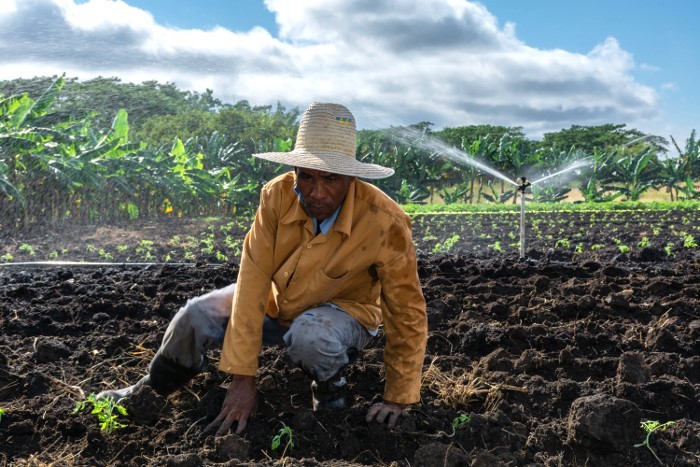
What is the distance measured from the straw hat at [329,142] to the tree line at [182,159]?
8.36 m

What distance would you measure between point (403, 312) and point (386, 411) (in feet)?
1.24

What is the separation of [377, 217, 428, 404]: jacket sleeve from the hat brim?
0.79 feet

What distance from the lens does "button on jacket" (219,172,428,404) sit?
2.84m

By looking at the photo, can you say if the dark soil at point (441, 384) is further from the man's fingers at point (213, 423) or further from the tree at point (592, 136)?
the tree at point (592, 136)

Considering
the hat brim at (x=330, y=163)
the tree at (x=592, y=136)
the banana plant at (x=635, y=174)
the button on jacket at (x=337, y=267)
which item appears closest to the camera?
the hat brim at (x=330, y=163)

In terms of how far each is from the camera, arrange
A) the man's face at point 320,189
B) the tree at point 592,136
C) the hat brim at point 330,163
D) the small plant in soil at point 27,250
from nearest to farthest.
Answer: the hat brim at point 330,163 → the man's face at point 320,189 → the small plant in soil at point 27,250 → the tree at point 592,136

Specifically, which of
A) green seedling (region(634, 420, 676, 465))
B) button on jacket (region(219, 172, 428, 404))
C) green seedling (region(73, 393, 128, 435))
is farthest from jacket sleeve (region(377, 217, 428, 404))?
green seedling (region(73, 393, 128, 435))

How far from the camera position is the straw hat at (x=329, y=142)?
2705 mm

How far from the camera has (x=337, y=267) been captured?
9.48 feet

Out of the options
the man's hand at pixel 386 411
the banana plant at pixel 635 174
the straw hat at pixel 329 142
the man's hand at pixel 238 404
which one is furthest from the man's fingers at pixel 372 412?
the banana plant at pixel 635 174

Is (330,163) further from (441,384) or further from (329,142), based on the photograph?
(441,384)

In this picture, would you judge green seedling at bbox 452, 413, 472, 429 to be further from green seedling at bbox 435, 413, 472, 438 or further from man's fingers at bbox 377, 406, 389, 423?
man's fingers at bbox 377, 406, 389, 423

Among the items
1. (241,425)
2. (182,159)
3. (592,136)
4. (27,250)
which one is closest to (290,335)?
(241,425)

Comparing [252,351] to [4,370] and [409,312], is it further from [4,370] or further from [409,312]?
[4,370]
